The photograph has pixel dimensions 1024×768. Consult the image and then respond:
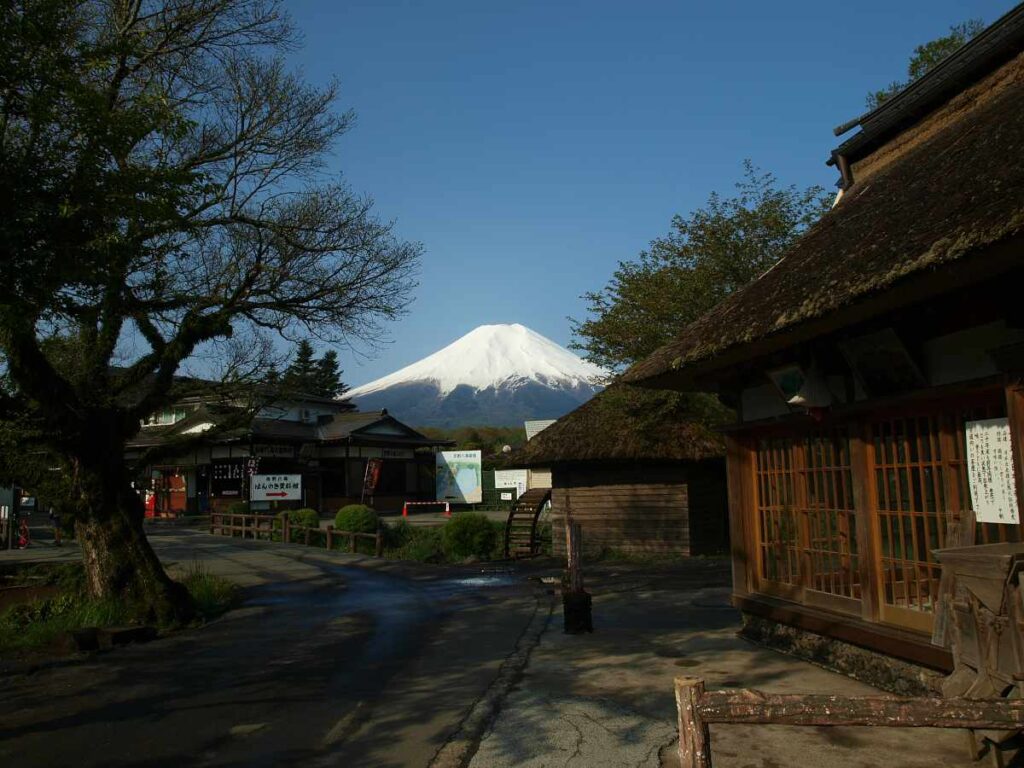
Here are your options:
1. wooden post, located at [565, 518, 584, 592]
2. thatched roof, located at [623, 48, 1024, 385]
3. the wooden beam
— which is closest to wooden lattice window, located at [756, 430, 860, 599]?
thatched roof, located at [623, 48, 1024, 385]

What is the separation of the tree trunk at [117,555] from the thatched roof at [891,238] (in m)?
8.15

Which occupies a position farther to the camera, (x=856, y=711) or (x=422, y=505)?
(x=422, y=505)

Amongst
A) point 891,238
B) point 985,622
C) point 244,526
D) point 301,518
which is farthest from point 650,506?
point 985,622

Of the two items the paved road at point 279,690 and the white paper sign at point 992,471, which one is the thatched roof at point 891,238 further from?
the paved road at point 279,690

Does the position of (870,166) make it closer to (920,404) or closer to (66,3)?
(920,404)

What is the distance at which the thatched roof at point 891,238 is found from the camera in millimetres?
5113

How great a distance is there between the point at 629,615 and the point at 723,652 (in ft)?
10.4

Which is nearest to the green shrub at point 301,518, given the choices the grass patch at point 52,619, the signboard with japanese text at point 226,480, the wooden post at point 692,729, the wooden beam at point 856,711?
the signboard with japanese text at point 226,480

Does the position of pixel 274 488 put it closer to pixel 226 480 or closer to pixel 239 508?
pixel 239 508

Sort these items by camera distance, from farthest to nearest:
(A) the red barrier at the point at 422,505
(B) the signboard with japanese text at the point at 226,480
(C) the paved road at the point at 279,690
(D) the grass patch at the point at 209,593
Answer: (A) the red barrier at the point at 422,505, (B) the signboard with japanese text at the point at 226,480, (D) the grass patch at the point at 209,593, (C) the paved road at the point at 279,690

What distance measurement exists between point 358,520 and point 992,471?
22.9 meters

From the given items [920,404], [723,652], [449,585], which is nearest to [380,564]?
[449,585]

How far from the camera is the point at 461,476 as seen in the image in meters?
40.2

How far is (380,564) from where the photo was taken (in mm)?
21969
